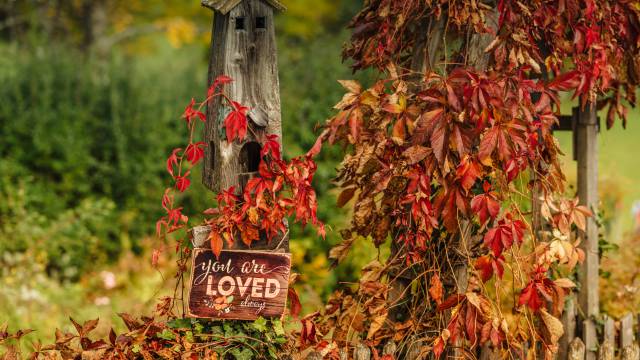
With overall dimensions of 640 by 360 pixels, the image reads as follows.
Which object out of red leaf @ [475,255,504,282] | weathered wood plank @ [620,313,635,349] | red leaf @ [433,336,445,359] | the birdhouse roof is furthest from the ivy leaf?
weathered wood plank @ [620,313,635,349]

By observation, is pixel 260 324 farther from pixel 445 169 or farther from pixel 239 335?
pixel 445 169

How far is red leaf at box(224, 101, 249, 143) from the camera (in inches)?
105

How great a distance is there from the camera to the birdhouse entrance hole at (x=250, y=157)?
9.46 feet

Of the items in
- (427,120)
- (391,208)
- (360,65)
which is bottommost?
(391,208)

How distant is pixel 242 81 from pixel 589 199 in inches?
88.2

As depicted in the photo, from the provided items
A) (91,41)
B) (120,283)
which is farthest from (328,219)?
(91,41)

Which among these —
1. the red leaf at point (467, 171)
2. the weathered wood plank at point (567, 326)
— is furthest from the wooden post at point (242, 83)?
the weathered wood plank at point (567, 326)

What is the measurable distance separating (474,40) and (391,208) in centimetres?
83

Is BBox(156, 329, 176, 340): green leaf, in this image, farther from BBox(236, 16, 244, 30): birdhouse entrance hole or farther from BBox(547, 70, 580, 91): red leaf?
BBox(547, 70, 580, 91): red leaf

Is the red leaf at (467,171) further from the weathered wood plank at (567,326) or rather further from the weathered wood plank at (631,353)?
the weathered wood plank at (567,326)

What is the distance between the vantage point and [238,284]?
2826 mm

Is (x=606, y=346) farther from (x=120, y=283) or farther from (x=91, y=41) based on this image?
(x=91, y=41)

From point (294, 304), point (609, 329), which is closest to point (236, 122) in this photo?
point (294, 304)

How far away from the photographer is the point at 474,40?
126 inches
